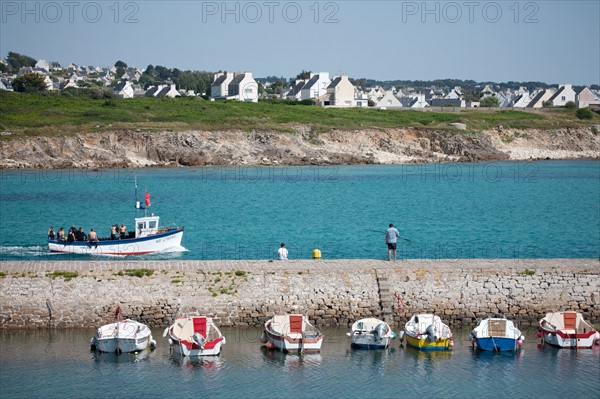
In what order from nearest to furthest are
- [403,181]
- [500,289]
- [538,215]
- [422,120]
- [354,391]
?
[354,391] → [500,289] → [538,215] → [403,181] → [422,120]

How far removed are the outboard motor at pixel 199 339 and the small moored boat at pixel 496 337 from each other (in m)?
7.42

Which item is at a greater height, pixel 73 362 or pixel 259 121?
pixel 259 121

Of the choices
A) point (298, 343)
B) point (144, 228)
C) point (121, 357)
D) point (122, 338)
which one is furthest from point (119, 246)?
point (298, 343)

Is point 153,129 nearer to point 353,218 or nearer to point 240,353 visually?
point 353,218

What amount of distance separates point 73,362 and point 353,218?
35.0 meters

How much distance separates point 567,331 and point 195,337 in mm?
10264

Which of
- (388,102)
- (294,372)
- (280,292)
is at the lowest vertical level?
(294,372)

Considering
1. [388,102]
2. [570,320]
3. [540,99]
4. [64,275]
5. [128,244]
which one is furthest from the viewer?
[540,99]

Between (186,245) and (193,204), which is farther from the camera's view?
(193,204)

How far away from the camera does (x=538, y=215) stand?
2514 inches

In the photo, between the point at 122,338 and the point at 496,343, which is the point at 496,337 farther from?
the point at 122,338

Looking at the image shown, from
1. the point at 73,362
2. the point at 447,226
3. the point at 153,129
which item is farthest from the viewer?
the point at 153,129

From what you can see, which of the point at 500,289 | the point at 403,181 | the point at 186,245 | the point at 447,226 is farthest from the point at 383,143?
the point at 500,289

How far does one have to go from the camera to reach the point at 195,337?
1048 inches
